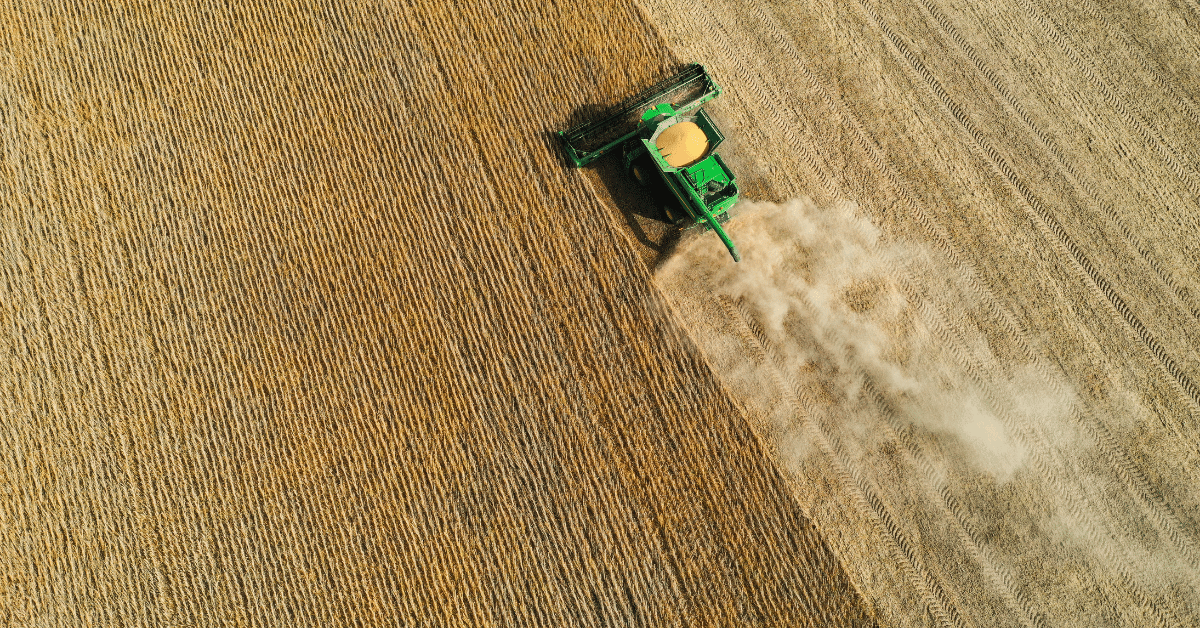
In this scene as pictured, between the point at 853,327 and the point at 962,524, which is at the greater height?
the point at 853,327

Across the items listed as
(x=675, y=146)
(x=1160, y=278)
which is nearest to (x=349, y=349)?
(x=675, y=146)

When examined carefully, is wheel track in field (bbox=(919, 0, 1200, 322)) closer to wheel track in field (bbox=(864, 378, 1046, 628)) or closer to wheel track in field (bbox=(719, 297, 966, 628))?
wheel track in field (bbox=(864, 378, 1046, 628))

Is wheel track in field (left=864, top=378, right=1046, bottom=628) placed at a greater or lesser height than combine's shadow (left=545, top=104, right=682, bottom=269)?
lesser

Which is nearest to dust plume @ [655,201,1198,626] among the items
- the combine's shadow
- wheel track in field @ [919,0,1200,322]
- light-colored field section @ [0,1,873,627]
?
the combine's shadow

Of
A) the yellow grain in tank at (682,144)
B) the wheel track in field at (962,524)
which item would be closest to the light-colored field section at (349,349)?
the yellow grain in tank at (682,144)

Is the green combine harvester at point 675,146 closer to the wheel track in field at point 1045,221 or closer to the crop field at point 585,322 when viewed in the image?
the crop field at point 585,322

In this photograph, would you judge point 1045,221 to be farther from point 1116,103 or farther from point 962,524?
point 962,524
